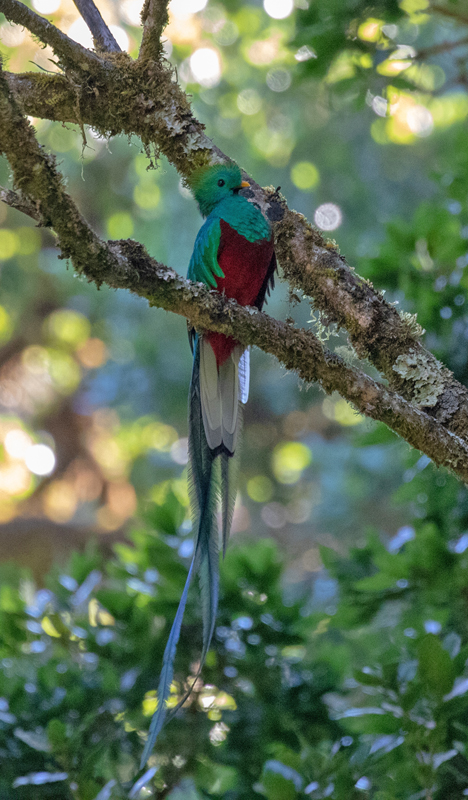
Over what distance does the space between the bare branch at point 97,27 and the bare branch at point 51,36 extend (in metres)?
0.10

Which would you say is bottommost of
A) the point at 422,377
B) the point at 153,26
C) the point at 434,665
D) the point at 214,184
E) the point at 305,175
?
the point at 434,665

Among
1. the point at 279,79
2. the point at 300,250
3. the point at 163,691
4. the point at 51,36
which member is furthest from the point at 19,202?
the point at 279,79

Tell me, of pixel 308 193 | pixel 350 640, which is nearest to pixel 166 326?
pixel 308 193

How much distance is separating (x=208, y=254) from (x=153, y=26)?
714mm

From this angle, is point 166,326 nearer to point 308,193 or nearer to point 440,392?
point 308,193

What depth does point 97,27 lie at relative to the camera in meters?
1.42

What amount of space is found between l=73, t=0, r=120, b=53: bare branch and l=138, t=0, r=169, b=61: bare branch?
0.10 m

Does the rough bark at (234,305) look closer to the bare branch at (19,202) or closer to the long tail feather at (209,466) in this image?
the bare branch at (19,202)

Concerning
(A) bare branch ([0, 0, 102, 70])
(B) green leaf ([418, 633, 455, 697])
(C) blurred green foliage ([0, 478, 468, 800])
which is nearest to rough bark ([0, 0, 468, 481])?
(A) bare branch ([0, 0, 102, 70])

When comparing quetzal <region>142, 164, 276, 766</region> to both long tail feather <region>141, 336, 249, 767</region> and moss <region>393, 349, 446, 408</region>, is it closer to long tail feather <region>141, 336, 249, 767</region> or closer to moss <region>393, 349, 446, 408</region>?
long tail feather <region>141, 336, 249, 767</region>

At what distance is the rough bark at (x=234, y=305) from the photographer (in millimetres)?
1195

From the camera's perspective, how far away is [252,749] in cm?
174

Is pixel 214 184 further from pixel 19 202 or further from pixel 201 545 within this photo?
pixel 201 545

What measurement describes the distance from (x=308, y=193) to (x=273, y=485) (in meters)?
2.22
